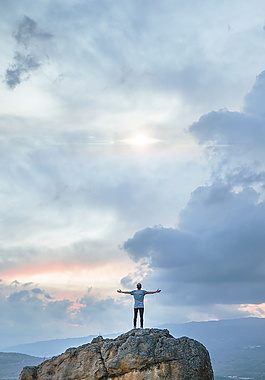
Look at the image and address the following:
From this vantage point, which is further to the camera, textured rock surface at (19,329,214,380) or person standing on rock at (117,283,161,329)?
person standing on rock at (117,283,161,329)

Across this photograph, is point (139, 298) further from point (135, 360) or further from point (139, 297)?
point (135, 360)

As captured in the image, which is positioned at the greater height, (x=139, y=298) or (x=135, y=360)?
(x=139, y=298)

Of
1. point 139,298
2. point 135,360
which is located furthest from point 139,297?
point 135,360

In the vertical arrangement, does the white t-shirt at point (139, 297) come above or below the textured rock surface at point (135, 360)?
above

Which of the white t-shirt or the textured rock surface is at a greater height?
the white t-shirt

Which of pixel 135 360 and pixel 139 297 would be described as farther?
pixel 139 297

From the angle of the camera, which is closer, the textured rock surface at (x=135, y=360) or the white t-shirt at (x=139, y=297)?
the textured rock surface at (x=135, y=360)

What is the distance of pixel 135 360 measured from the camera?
2966cm

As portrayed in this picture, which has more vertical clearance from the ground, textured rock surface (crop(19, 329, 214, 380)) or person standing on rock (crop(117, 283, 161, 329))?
person standing on rock (crop(117, 283, 161, 329))

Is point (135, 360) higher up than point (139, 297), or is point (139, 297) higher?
point (139, 297)

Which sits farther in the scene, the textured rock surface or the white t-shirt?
the white t-shirt

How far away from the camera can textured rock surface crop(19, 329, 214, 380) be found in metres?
29.1

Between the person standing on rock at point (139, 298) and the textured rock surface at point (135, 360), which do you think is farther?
the person standing on rock at point (139, 298)

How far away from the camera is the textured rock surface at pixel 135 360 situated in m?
29.1
